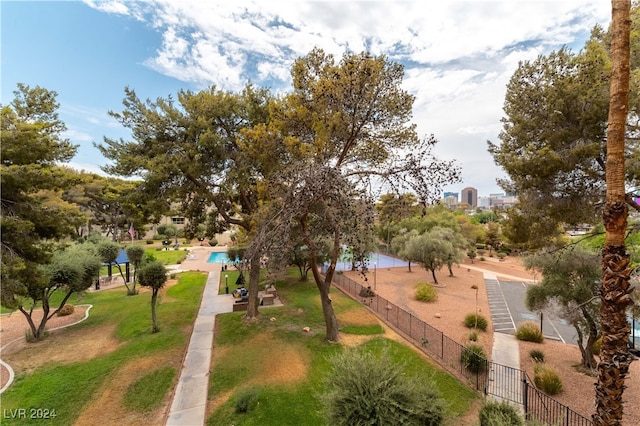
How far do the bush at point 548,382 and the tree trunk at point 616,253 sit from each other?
5748 millimetres

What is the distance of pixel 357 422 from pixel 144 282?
1056cm

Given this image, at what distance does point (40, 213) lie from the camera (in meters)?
7.82

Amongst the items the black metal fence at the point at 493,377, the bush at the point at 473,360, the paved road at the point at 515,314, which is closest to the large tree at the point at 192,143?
the black metal fence at the point at 493,377

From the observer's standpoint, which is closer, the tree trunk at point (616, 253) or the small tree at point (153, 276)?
the tree trunk at point (616, 253)

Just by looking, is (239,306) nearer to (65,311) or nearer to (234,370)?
(234,370)

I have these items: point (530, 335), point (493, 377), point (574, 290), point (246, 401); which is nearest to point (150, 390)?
point (246, 401)

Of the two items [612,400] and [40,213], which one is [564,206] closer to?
[612,400]

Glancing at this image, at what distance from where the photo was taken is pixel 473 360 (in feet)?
30.0

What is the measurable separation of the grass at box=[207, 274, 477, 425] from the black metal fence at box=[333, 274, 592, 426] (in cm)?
62

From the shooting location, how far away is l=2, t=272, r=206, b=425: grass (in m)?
7.73

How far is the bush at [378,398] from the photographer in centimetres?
521

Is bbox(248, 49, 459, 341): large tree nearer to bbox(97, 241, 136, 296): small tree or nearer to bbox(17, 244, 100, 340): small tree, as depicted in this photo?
bbox(17, 244, 100, 340): small tree

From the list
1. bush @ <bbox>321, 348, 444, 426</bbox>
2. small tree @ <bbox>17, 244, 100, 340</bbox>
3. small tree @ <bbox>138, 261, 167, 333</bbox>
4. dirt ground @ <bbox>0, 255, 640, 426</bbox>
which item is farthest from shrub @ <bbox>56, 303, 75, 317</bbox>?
bush @ <bbox>321, 348, 444, 426</bbox>

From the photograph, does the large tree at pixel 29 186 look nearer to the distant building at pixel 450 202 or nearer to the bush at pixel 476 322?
the bush at pixel 476 322
